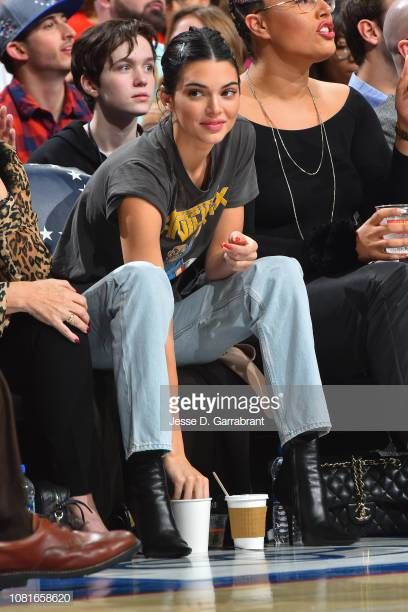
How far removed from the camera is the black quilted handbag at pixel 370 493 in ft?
9.87

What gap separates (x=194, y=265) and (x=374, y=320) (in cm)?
52

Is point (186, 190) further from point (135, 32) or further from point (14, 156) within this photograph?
point (135, 32)

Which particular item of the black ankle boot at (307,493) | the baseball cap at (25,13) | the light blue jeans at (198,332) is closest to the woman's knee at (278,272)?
the light blue jeans at (198,332)

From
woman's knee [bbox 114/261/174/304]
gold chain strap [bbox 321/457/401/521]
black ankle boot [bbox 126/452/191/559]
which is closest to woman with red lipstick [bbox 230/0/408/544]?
gold chain strap [bbox 321/457/401/521]

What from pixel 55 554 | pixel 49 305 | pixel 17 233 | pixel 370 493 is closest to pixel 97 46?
pixel 17 233

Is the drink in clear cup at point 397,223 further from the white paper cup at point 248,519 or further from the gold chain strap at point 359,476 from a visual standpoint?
the white paper cup at point 248,519

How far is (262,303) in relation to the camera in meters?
2.88

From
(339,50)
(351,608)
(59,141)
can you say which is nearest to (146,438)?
(351,608)

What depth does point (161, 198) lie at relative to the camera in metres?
2.89

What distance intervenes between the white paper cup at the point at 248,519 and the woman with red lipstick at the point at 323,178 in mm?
512

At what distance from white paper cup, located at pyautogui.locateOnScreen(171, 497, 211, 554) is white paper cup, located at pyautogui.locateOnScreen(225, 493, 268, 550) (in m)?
0.16

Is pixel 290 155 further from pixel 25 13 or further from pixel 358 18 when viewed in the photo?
pixel 25 13

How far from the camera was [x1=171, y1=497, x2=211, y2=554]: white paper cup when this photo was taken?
8.77 feet

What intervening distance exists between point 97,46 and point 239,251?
1.35 meters
